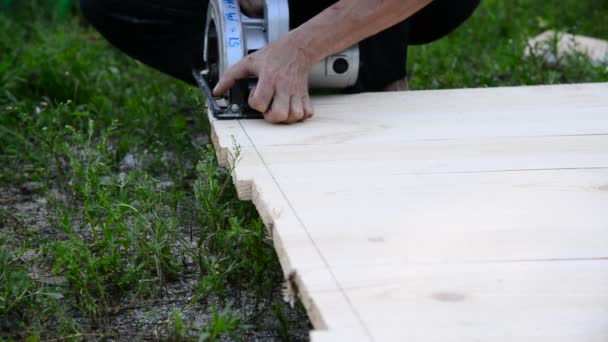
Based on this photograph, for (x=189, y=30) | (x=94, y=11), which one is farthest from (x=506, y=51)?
(x=94, y=11)

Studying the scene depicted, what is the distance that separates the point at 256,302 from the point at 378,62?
1.28m

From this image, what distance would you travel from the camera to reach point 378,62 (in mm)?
2898

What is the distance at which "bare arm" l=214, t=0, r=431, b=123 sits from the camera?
2258 millimetres

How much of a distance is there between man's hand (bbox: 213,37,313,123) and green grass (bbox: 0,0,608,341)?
7.8 inches

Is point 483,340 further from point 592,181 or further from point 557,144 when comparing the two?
point 557,144

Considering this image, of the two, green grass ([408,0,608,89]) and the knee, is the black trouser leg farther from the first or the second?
green grass ([408,0,608,89])

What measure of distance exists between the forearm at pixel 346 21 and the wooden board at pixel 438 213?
20 centimetres

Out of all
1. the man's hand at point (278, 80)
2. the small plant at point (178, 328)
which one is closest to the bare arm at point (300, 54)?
the man's hand at point (278, 80)

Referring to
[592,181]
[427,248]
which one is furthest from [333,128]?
[427,248]

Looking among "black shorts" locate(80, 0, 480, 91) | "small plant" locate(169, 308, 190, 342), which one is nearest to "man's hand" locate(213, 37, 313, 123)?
"black shorts" locate(80, 0, 480, 91)

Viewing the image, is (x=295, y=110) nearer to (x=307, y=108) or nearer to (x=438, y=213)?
(x=307, y=108)

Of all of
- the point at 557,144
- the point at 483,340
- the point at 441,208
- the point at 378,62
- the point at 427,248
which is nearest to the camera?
the point at 483,340

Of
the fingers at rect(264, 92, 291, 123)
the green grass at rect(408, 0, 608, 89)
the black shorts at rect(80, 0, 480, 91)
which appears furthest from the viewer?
the green grass at rect(408, 0, 608, 89)

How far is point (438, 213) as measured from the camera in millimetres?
1599
